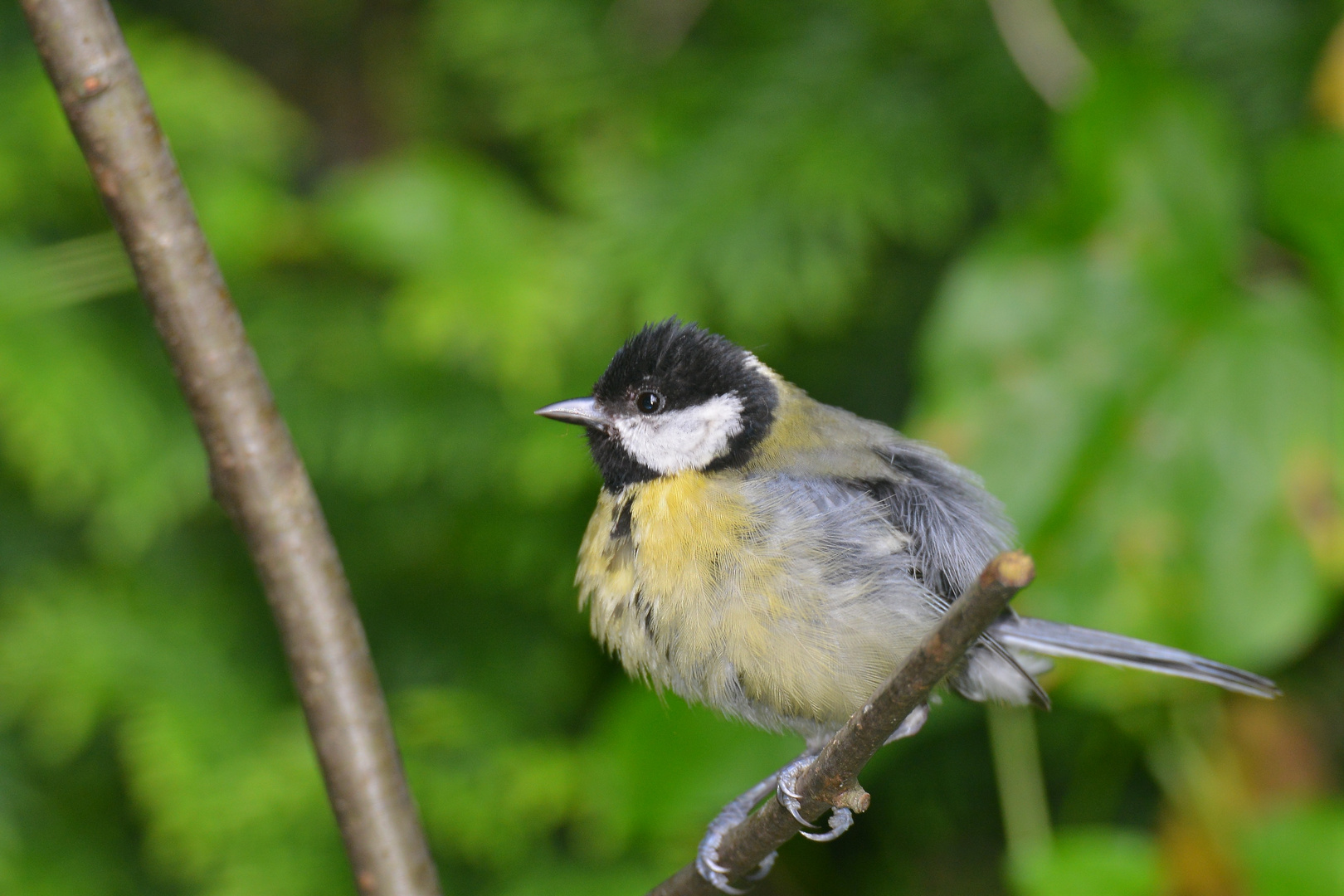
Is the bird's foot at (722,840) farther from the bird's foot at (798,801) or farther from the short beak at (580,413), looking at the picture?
the short beak at (580,413)

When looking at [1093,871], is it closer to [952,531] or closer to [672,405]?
[952,531]

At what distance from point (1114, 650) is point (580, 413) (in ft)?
2.40

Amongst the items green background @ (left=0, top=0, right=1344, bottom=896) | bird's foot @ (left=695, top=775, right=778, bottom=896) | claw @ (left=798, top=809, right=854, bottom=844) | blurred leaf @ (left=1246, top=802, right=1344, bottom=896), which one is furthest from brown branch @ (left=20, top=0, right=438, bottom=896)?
blurred leaf @ (left=1246, top=802, right=1344, bottom=896)

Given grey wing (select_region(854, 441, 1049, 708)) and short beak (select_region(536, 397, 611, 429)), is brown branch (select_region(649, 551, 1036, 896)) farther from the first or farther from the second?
short beak (select_region(536, 397, 611, 429))

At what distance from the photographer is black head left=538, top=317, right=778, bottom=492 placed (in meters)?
1.52

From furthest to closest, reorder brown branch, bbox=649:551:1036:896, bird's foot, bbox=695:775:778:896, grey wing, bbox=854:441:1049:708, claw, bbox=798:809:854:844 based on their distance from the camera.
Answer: grey wing, bbox=854:441:1049:708 → claw, bbox=798:809:854:844 → bird's foot, bbox=695:775:778:896 → brown branch, bbox=649:551:1036:896

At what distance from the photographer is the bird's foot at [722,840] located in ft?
3.65

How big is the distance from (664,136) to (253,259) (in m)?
0.80

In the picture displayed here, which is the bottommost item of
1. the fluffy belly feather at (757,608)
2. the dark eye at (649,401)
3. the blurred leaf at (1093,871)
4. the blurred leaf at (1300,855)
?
the blurred leaf at (1300,855)

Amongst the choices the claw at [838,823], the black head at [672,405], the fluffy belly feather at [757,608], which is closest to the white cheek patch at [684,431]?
the black head at [672,405]

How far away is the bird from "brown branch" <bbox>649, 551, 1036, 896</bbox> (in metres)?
0.04

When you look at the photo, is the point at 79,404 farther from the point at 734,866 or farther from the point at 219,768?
the point at 734,866

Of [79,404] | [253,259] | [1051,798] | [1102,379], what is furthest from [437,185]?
[1051,798]

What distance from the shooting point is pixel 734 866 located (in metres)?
1.11
